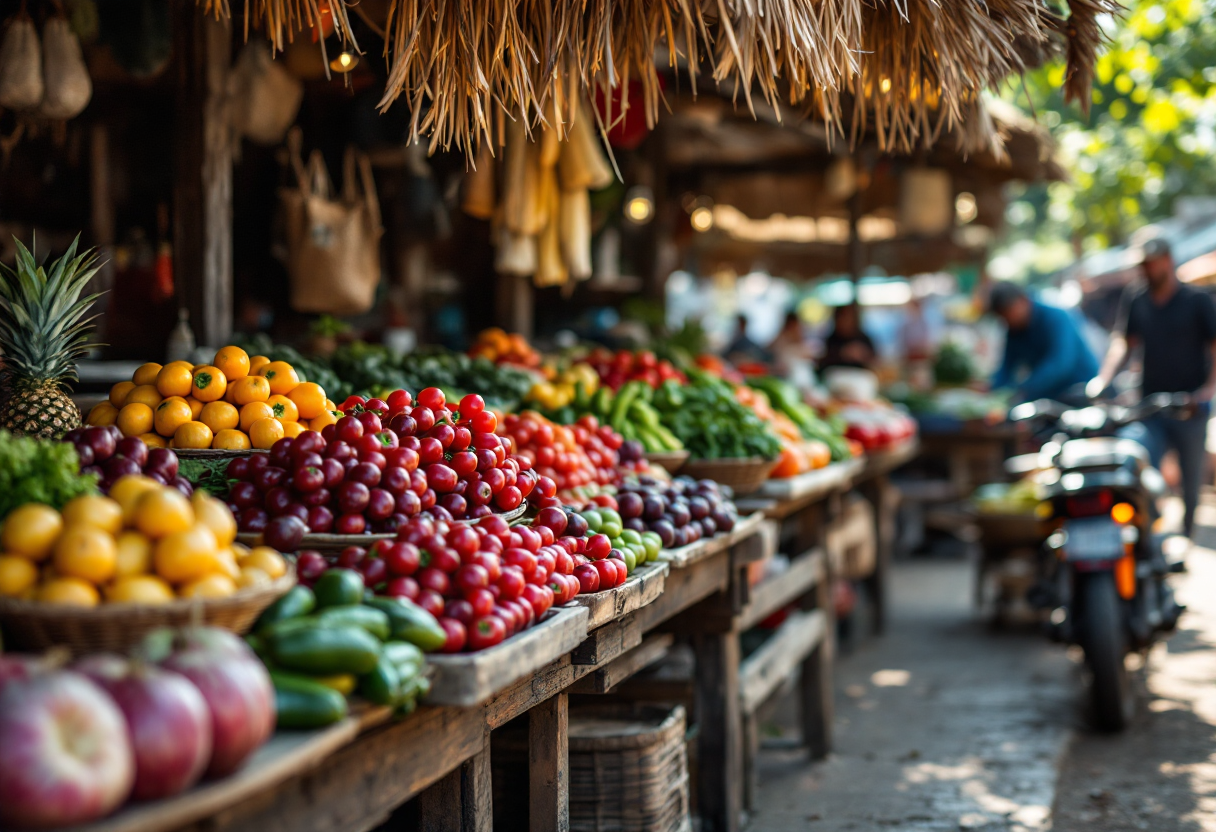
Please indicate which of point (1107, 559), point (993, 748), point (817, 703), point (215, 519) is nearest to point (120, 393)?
point (215, 519)

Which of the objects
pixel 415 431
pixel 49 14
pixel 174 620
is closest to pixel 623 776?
pixel 415 431

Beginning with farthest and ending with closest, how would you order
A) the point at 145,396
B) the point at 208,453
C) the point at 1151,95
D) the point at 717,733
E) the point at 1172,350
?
the point at 1151,95 → the point at 1172,350 → the point at 717,733 → the point at 145,396 → the point at 208,453

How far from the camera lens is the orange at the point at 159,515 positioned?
191 centimetres

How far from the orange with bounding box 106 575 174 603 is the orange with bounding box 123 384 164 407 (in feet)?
4.26

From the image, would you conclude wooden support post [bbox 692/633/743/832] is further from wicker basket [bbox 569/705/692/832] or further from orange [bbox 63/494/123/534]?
orange [bbox 63/494/123/534]

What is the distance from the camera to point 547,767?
9.29 feet

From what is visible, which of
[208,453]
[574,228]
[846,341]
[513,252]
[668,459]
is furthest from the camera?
[846,341]

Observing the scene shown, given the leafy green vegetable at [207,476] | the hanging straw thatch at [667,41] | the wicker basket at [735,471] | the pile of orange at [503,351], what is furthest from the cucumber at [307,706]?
the pile of orange at [503,351]

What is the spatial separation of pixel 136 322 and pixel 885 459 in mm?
5623

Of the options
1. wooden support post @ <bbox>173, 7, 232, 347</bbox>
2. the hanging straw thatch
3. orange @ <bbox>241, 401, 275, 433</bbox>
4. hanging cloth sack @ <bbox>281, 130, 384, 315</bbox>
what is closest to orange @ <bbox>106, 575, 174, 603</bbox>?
orange @ <bbox>241, 401, 275, 433</bbox>

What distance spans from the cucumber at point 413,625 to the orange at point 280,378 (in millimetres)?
1277

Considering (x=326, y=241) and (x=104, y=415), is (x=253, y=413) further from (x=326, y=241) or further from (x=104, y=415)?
(x=326, y=241)

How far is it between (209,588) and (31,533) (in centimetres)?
33

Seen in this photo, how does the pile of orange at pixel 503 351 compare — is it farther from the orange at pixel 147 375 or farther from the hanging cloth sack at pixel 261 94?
the orange at pixel 147 375
